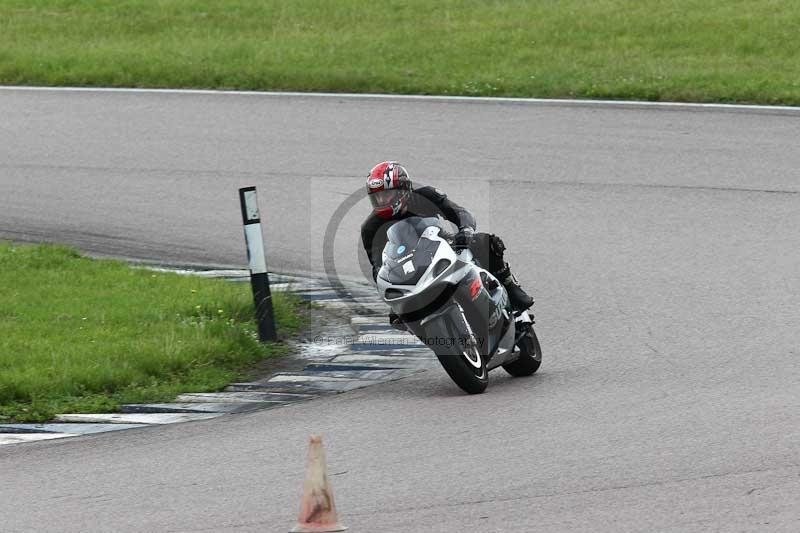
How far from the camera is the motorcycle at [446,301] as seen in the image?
914 centimetres

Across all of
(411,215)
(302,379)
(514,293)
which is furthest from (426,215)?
(302,379)

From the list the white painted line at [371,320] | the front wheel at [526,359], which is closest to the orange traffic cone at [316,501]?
the front wheel at [526,359]

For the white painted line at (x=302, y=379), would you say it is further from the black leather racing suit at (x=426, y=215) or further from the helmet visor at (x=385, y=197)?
the helmet visor at (x=385, y=197)

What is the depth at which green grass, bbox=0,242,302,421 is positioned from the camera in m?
9.35

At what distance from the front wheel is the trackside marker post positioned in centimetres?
196

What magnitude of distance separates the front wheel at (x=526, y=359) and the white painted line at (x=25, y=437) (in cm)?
306

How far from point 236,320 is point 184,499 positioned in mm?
4241

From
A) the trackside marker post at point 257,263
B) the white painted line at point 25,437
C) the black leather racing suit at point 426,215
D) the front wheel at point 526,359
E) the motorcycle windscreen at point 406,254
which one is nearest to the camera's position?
the white painted line at point 25,437

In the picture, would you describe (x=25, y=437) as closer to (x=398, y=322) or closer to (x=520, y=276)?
(x=398, y=322)

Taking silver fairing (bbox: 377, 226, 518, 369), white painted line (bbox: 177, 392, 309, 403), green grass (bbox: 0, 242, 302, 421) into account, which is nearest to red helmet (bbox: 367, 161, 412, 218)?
silver fairing (bbox: 377, 226, 518, 369)

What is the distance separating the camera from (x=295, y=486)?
7324mm

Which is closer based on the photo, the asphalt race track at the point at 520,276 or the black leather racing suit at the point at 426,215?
the asphalt race track at the point at 520,276

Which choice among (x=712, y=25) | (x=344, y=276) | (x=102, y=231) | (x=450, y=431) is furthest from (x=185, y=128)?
(x=450, y=431)

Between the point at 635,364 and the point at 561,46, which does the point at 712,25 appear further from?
the point at 635,364
